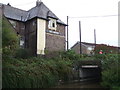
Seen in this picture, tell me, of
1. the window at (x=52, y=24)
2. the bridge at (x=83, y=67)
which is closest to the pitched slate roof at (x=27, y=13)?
the window at (x=52, y=24)

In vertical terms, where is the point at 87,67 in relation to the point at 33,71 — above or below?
below

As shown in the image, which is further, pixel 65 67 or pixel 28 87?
pixel 65 67

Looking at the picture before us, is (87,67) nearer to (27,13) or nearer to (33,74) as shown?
(33,74)

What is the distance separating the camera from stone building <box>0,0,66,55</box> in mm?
27656

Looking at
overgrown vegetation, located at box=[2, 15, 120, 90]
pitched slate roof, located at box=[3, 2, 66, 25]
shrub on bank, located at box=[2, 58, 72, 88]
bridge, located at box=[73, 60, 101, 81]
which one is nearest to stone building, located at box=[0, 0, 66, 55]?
pitched slate roof, located at box=[3, 2, 66, 25]

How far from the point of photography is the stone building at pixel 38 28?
2766 cm

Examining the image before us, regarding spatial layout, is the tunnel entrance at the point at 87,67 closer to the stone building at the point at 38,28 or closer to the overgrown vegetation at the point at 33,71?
the overgrown vegetation at the point at 33,71

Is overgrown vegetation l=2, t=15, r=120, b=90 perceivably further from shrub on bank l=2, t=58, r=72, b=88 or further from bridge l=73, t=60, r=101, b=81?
bridge l=73, t=60, r=101, b=81

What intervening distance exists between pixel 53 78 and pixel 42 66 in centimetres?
182

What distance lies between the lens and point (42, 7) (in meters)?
31.0

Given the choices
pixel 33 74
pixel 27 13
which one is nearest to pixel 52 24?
pixel 27 13

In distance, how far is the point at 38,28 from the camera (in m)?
27.7

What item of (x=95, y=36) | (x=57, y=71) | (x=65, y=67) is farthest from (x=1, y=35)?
(x=95, y=36)

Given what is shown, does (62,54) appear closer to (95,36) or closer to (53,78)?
(53,78)
